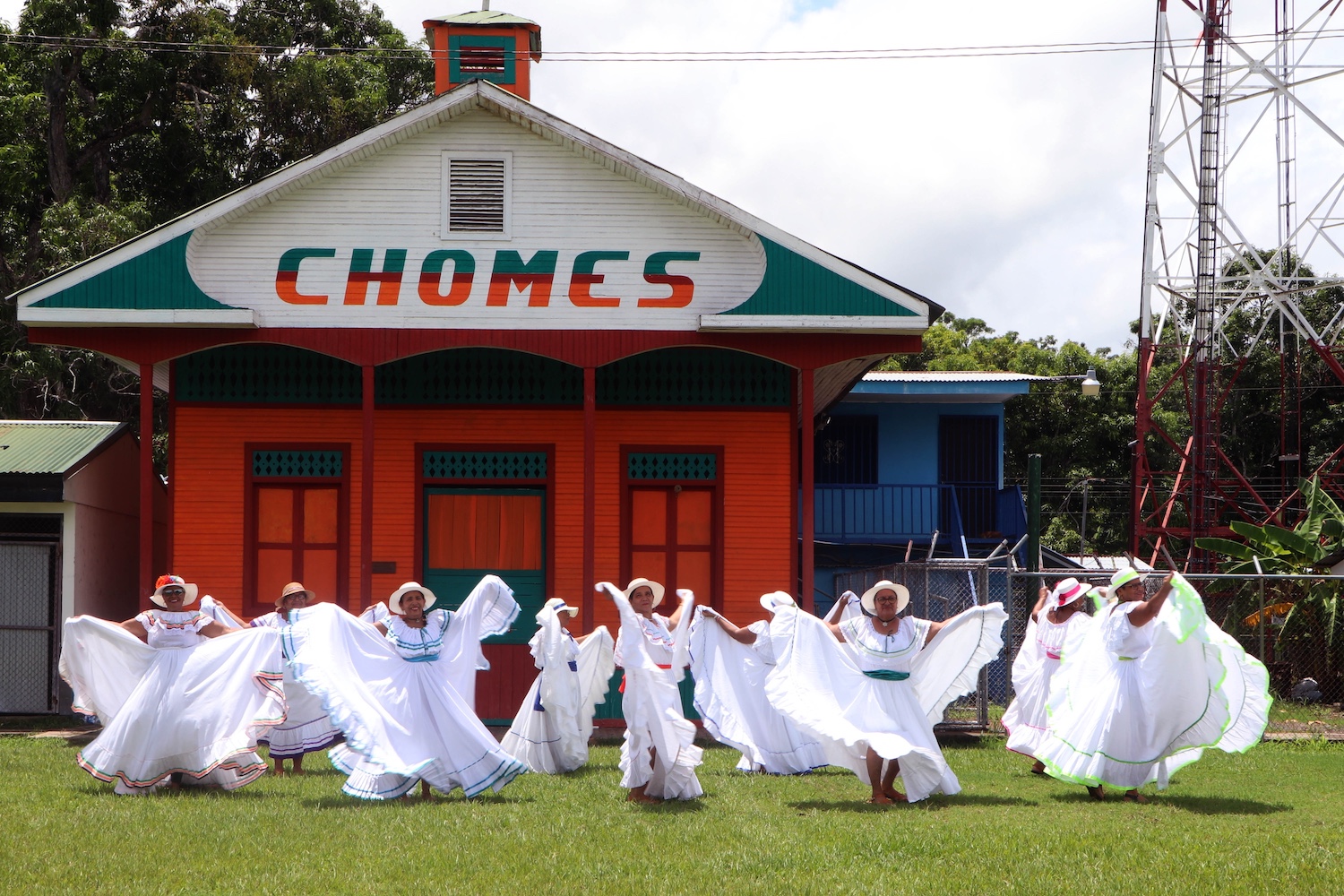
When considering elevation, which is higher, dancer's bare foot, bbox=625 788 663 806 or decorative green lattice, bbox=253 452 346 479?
decorative green lattice, bbox=253 452 346 479

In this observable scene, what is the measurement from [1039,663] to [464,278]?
22.9 ft

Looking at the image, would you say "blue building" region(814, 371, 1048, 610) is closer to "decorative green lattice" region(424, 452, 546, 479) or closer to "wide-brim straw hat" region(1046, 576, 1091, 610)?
"decorative green lattice" region(424, 452, 546, 479)

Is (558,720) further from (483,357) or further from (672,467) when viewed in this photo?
(483,357)

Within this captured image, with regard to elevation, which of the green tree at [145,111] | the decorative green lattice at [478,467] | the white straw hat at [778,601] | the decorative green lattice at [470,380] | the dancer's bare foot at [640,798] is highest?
the green tree at [145,111]

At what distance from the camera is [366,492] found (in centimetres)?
1491

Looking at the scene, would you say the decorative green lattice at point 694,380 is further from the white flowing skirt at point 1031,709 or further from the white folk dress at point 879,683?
the white folk dress at point 879,683

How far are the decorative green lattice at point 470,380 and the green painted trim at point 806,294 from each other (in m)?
2.40

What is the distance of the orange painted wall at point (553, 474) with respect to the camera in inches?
648

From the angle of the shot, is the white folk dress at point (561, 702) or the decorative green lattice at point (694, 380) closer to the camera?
the white folk dress at point (561, 702)

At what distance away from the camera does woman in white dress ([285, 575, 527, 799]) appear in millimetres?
10359

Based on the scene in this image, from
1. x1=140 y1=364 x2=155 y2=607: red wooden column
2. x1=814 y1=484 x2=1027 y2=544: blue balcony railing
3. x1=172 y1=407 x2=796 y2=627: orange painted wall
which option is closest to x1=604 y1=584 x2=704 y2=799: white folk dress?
x1=172 y1=407 x2=796 y2=627: orange painted wall

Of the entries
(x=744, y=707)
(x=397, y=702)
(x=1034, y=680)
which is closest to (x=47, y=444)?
(x=397, y=702)

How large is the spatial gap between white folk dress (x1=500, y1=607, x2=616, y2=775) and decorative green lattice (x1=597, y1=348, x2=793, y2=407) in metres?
4.51

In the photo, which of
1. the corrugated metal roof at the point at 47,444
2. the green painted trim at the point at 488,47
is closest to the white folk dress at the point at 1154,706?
the green painted trim at the point at 488,47
